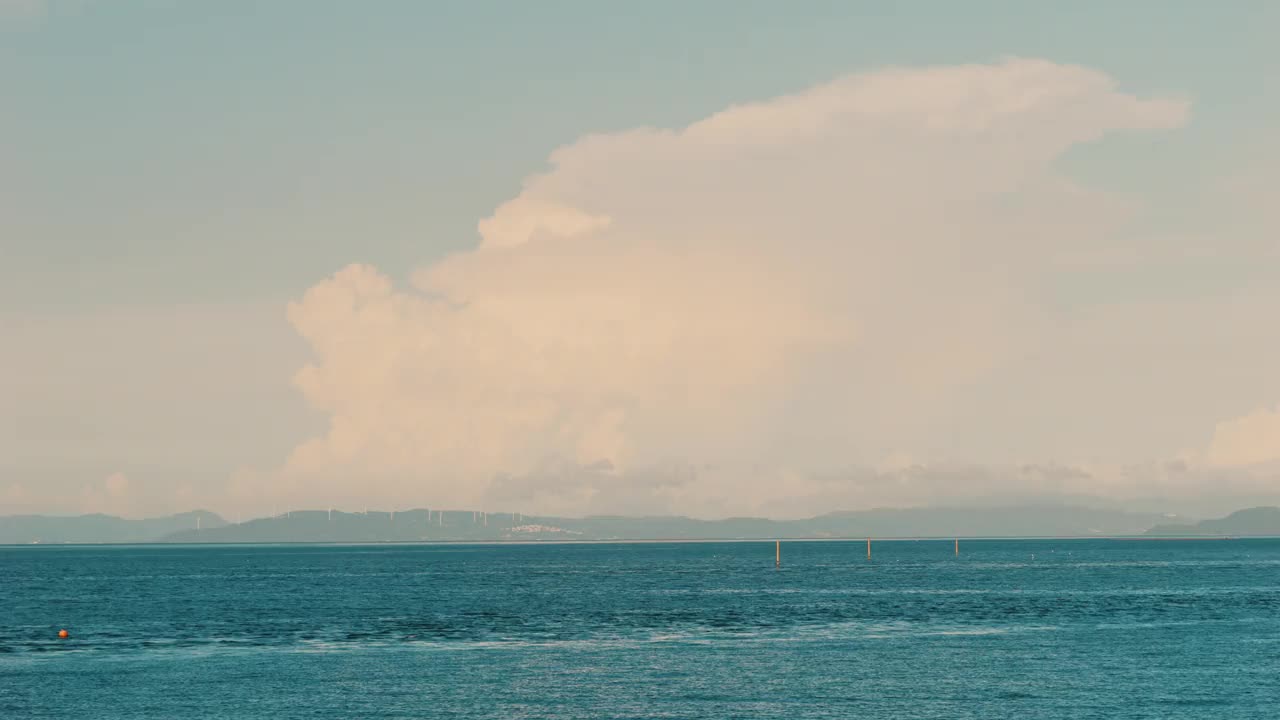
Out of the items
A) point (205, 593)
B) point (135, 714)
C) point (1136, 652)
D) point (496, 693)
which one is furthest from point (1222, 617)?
point (205, 593)

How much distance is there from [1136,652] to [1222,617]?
37.1m

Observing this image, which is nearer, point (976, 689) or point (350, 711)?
point (350, 711)

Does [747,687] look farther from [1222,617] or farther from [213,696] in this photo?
[1222,617]

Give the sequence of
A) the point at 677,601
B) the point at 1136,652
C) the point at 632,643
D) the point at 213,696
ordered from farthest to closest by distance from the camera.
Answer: the point at 677,601 < the point at 632,643 < the point at 1136,652 < the point at 213,696

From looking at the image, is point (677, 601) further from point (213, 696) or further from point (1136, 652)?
point (213, 696)

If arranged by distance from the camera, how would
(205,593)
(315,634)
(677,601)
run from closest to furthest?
(315,634) < (677,601) < (205,593)

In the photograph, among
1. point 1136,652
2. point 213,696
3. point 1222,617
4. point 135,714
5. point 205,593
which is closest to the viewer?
point 135,714

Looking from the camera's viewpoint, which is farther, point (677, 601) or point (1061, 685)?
point (677, 601)

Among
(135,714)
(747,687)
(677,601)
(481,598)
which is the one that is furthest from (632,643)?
(481,598)

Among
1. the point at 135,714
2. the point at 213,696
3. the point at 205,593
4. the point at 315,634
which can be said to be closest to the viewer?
the point at 135,714

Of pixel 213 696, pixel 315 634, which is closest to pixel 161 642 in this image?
pixel 315 634

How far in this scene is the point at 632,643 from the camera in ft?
342

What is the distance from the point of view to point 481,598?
167875 mm

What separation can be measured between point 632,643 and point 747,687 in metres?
27.0
